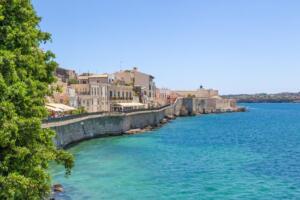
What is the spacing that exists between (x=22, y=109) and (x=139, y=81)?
346ft

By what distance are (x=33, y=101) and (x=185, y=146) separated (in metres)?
43.1

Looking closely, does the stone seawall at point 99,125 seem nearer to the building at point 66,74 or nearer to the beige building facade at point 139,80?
the beige building facade at point 139,80

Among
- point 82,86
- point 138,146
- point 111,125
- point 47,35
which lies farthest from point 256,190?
point 82,86

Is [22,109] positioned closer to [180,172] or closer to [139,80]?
[180,172]

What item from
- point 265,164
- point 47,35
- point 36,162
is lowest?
point 265,164

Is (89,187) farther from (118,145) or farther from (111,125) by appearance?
(111,125)

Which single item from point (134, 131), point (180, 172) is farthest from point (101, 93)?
point (180, 172)

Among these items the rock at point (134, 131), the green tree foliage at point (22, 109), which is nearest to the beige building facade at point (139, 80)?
the rock at point (134, 131)

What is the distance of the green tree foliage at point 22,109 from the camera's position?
42.9ft

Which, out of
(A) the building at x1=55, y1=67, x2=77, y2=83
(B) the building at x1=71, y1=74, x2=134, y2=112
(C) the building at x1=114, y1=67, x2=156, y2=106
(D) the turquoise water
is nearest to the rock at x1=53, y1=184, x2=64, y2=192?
(D) the turquoise water

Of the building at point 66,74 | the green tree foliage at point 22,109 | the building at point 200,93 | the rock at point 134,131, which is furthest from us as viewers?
the building at point 200,93

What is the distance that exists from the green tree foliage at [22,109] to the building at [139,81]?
9712cm

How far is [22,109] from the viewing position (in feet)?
49.1

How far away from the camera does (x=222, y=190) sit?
2889 centimetres
